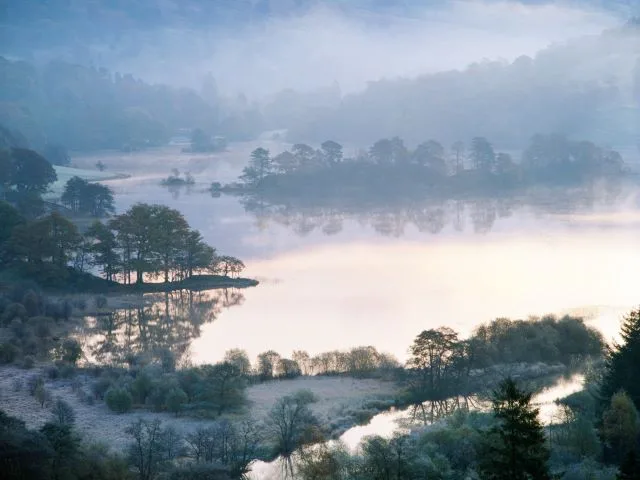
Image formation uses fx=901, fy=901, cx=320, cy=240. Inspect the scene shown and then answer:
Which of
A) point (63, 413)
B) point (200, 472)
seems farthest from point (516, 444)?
point (63, 413)

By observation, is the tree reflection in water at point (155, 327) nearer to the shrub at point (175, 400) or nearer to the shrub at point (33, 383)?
the shrub at point (33, 383)

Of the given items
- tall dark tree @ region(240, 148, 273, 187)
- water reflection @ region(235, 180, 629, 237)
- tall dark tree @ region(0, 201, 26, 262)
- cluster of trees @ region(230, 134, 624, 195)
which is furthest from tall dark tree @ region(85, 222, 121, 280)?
tall dark tree @ region(240, 148, 273, 187)

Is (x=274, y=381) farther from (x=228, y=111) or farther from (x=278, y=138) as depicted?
(x=228, y=111)

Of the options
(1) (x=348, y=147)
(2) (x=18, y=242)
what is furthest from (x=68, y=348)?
(1) (x=348, y=147)

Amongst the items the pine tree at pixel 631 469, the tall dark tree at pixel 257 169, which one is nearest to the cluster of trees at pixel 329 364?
the pine tree at pixel 631 469

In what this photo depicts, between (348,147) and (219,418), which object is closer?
(219,418)

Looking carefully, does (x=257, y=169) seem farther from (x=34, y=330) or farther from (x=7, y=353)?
(x=7, y=353)
